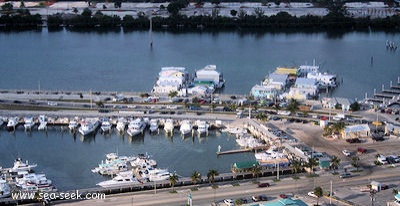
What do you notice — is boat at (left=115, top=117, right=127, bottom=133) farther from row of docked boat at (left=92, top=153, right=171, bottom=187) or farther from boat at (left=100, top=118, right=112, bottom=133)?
row of docked boat at (left=92, top=153, right=171, bottom=187)

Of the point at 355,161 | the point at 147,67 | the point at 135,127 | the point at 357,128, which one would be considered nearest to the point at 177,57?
the point at 147,67

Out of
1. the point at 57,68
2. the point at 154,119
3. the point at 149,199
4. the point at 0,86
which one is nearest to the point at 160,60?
the point at 57,68

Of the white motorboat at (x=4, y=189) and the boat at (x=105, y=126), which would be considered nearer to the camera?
the white motorboat at (x=4, y=189)

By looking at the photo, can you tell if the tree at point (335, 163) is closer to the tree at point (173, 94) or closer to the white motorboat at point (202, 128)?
the white motorboat at point (202, 128)

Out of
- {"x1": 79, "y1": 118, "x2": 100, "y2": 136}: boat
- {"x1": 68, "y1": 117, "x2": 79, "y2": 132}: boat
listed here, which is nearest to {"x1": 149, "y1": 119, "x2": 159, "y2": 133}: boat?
{"x1": 79, "y1": 118, "x2": 100, "y2": 136}: boat

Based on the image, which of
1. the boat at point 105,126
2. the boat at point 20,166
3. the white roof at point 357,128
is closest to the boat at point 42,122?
the boat at point 105,126

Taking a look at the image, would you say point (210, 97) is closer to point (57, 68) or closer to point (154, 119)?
point (154, 119)

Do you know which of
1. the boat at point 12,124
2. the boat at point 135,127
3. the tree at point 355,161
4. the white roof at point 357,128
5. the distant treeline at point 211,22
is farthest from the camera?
the distant treeline at point 211,22
